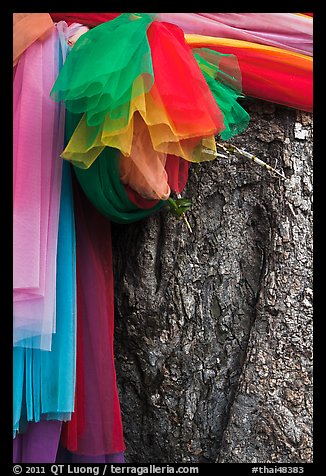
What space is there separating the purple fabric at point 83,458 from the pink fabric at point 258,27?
77 centimetres

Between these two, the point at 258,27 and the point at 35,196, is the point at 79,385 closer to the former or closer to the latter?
the point at 35,196

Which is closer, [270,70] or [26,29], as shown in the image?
[26,29]

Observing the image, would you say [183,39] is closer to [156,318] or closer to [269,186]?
[269,186]

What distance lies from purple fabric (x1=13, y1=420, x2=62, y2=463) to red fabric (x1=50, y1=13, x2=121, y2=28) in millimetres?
683

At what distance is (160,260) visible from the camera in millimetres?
1241

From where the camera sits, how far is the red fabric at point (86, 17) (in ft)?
3.71

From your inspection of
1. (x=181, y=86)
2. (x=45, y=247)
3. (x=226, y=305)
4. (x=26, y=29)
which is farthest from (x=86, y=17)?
(x=226, y=305)

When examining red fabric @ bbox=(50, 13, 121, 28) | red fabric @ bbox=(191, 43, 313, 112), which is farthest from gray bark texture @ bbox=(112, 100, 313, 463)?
red fabric @ bbox=(50, 13, 121, 28)

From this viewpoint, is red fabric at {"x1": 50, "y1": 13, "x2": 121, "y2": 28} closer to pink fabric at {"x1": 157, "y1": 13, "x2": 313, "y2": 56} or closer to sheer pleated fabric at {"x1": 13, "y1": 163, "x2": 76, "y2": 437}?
pink fabric at {"x1": 157, "y1": 13, "x2": 313, "y2": 56}

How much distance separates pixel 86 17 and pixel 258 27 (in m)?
0.32

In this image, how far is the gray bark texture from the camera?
1.24 metres

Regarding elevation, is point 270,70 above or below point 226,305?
above

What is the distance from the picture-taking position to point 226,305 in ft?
4.16
